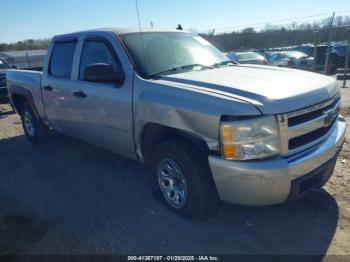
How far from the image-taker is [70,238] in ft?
11.0

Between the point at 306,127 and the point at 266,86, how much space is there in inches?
19.9

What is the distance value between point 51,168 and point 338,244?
410 cm

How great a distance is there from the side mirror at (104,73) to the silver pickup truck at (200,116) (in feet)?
0.04

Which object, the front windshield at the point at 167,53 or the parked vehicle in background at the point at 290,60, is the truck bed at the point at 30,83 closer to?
the front windshield at the point at 167,53

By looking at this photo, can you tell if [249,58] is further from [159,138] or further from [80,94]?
[159,138]

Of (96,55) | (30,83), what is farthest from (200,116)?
(30,83)

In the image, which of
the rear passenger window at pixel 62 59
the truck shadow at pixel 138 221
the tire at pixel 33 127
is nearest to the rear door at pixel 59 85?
the rear passenger window at pixel 62 59

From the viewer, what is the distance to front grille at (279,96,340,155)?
2.84m

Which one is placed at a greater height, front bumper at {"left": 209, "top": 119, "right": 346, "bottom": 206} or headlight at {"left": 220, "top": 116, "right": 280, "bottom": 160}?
headlight at {"left": 220, "top": 116, "right": 280, "bottom": 160}

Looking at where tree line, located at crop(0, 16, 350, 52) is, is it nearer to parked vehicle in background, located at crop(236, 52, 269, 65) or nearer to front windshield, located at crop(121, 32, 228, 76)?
parked vehicle in background, located at crop(236, 52, 269, 65)

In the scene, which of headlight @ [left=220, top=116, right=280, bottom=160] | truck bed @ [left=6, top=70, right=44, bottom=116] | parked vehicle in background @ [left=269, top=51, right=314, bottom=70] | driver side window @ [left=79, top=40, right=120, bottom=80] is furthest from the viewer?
parked vehicle in background @ [left=269, top=51, right=314, bottom=70]

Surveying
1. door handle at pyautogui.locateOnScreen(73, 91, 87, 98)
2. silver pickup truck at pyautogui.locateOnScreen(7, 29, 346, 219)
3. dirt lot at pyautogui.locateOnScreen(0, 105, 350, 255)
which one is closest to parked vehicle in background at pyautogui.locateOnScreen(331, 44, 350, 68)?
dirt lot at pyautogui.locateOnScreen(0, 105, 350, 255)

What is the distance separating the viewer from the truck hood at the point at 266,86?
281 centimetres

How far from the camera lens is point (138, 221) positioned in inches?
140
